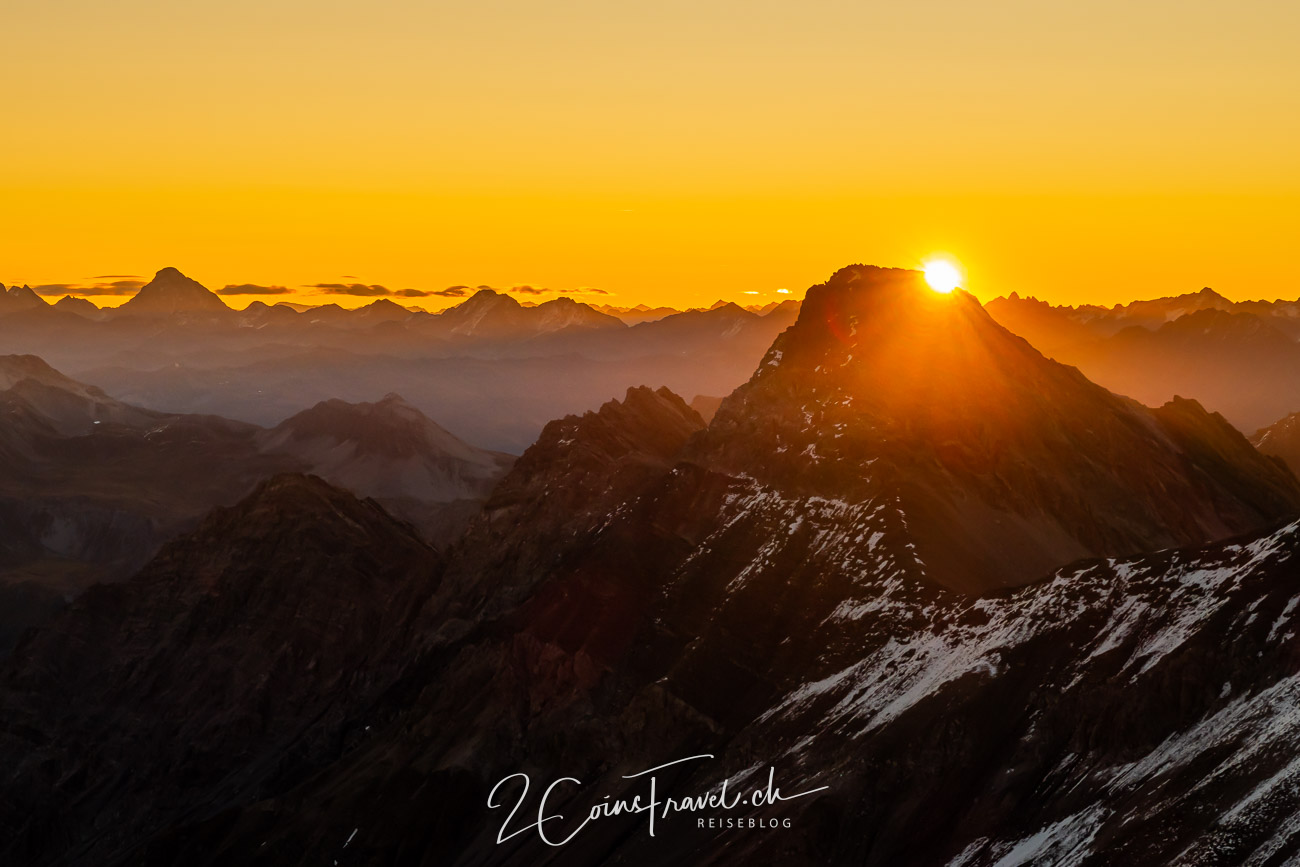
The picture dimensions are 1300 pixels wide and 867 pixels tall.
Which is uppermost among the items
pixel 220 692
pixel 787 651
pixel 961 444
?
pixel 961 444

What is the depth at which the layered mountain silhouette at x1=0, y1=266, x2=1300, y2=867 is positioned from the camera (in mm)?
96062

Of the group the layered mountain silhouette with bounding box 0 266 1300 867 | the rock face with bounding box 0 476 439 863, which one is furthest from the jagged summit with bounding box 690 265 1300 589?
the rock face with bounding box 0 476 439 863

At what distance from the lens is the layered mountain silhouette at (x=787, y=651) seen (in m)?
96.1

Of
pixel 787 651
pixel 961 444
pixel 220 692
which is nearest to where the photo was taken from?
pixel 787 651

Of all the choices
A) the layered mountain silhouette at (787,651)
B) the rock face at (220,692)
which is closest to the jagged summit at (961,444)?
the layered mountain silhouette at (787,651)

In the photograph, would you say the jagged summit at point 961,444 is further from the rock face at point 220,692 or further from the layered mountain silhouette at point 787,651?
the rock face at point 220,692

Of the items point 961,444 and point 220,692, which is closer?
point 961,444

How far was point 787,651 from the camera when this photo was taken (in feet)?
426

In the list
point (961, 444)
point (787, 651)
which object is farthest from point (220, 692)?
point (961, 444)

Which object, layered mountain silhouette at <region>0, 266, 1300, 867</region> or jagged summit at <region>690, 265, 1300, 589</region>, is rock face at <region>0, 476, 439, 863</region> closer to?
layered mountain silhouette at <region>0, 266, 1300, 867</region>

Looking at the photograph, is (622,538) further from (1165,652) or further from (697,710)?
(1165,652)

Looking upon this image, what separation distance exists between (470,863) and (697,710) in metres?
19.7

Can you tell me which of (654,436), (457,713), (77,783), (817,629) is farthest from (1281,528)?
(77,783)

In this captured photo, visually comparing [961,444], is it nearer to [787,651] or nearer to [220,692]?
[787,651]
